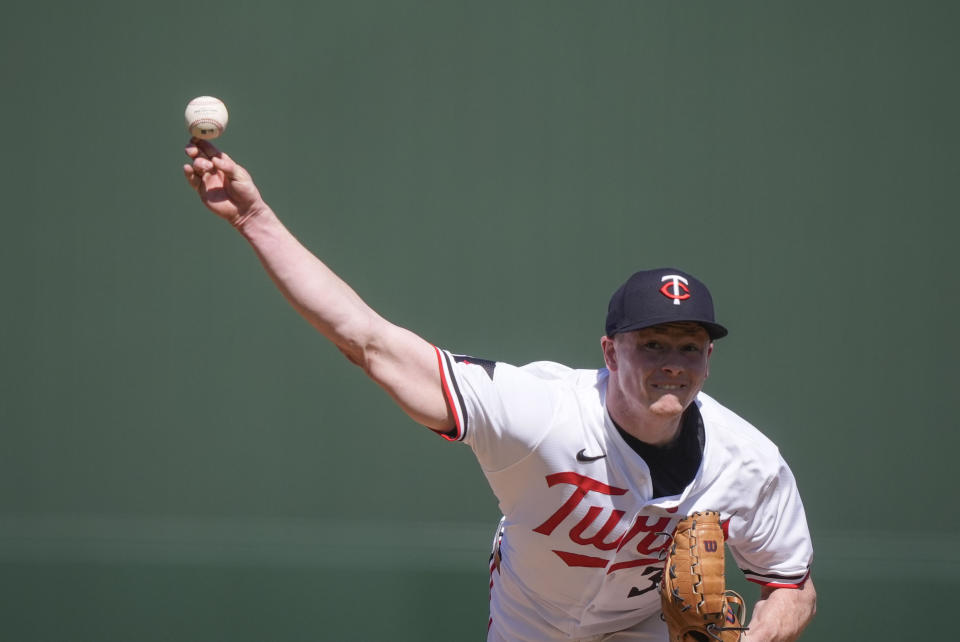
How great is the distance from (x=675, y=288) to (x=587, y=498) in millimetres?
600

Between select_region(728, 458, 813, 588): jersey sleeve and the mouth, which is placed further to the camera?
select_region(728, 458, 813, 588): jersey sleeve

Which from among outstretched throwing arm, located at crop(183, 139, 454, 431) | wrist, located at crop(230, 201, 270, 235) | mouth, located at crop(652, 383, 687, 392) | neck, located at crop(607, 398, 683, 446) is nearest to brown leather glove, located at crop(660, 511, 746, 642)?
neck, located at crop(607, 398, 683, 446)


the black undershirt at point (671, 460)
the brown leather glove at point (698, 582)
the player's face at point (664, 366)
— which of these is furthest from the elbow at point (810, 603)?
the player's face at point (664, 366)

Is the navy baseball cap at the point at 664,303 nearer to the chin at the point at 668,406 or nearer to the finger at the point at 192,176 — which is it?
the chin at the point at 668,406

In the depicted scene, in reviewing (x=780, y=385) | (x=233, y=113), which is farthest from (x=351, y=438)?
(x=780, y=385)

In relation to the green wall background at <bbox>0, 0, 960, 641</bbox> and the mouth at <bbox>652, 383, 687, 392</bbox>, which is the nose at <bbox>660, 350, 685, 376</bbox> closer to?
the mouth at <bbox>652, 383, 687, 392</bbox>

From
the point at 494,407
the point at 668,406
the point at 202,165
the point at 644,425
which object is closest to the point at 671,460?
the point at 644,425

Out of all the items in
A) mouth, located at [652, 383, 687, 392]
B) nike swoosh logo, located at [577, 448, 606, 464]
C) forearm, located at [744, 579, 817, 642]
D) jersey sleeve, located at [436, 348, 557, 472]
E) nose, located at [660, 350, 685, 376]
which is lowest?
Answer: forearm, located at [744, 579, 817, 642]

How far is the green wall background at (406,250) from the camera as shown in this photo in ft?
14.4

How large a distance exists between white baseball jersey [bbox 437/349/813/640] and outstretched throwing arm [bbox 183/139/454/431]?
0.18 m

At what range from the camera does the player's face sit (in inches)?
102

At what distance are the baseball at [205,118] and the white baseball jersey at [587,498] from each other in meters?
0.74

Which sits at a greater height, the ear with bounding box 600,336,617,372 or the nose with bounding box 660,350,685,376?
the ear with bounding box 600,336,617,372

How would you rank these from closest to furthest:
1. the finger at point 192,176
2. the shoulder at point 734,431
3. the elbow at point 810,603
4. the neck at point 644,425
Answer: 1. the finger at point 192,176
2. the neck at point 644,425
3. the shoulder at point 734,431
4. the elbow at point 810,603
